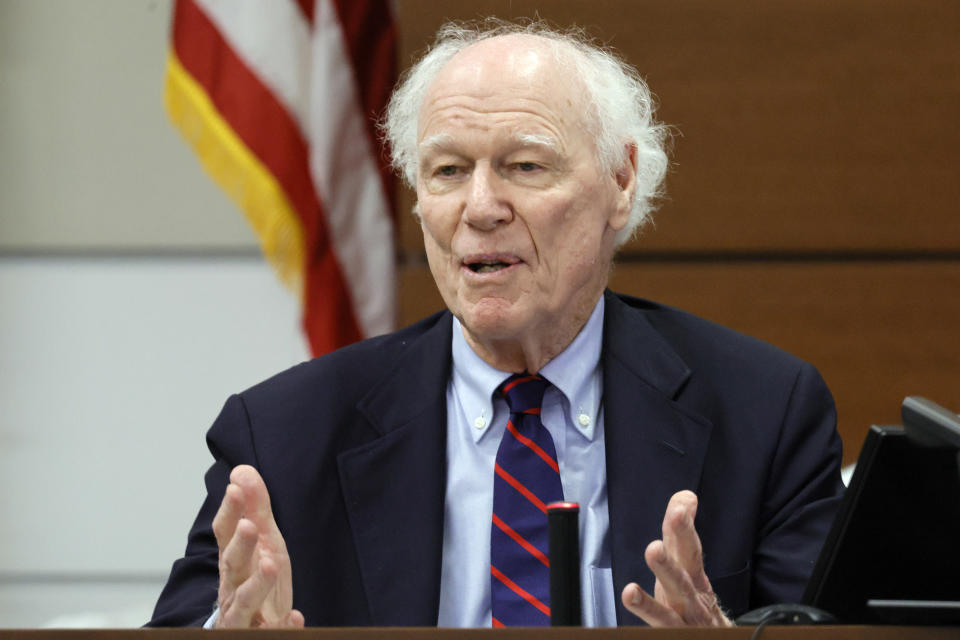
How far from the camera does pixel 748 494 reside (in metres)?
1.69

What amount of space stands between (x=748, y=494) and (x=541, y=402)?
1.09 ft

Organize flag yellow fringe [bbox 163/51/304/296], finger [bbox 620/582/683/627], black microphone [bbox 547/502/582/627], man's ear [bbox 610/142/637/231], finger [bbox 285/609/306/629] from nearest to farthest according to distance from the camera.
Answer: black microphone [bbox 547/502/582/627] < finger [bbox 620/582/683/627] < finger [bbox 285/609/306/629] < man's ear [bbox 610/142/637/231] < flag yellow fringe [bbox 163/51/304/296]

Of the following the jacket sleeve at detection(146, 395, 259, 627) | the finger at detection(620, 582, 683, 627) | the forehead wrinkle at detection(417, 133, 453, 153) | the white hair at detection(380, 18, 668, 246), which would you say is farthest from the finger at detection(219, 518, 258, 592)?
the white hair at detection(380, 18, 668, 246)

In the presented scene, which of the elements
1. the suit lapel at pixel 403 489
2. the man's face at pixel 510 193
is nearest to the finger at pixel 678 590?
the suit lapel at pixel 403 489

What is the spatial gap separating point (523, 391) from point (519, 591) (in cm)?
31

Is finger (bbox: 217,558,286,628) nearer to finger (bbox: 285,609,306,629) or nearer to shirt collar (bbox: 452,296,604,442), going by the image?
finger (bbox: 285,609,306,629)

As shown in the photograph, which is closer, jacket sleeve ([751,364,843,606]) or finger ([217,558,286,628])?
finger ([217,558,286,628])

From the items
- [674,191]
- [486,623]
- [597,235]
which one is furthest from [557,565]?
[674,191]

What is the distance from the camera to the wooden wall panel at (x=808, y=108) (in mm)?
2742

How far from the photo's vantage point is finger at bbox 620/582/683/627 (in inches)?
45.4

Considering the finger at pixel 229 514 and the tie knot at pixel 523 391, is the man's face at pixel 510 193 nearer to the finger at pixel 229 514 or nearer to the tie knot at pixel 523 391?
the tie knot at pixel 523 391

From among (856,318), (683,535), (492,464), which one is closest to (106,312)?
(492,464)

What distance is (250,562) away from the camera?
126 centimetres

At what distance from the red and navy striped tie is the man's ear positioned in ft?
1.05
